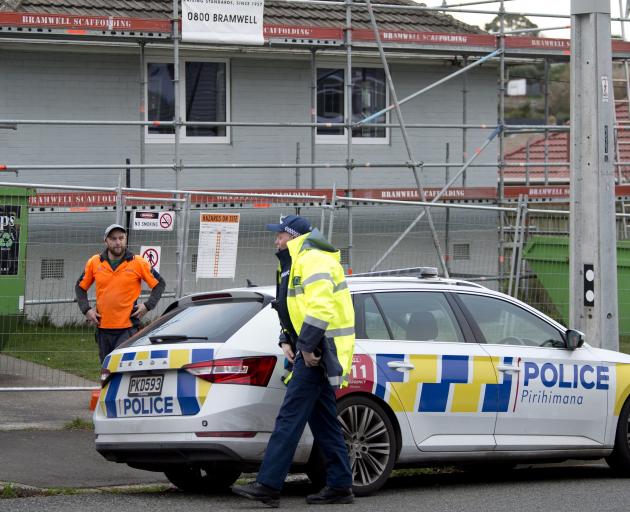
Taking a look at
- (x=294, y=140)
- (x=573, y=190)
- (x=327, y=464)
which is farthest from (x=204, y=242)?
(x=294, y=140)

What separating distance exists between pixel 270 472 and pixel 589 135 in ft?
16.7

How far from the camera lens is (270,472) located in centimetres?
794

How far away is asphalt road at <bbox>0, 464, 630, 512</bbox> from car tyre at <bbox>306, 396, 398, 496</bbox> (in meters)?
0.15

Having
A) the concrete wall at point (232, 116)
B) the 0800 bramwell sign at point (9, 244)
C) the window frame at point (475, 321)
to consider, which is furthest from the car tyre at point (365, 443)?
the concrete wall at point (232, 116)

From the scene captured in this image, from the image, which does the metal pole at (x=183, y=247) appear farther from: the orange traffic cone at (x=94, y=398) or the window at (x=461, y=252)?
the window at (x=461, y=252)

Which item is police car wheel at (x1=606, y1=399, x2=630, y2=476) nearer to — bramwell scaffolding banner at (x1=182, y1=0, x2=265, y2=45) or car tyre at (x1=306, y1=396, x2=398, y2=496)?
car tyre at (x1=306, y1=396, x2=398, y2=496)

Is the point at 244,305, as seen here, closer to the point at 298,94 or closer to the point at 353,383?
the point at 353,383

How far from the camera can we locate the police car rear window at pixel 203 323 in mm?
8336

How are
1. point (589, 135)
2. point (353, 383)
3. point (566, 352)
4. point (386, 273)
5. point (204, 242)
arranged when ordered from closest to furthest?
1. point (353, 383)
2. point (566, 352)
3. point (386, 273)
4. point (589, 135)
5. point (204, 242)

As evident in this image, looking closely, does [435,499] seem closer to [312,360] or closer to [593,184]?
[312,360]

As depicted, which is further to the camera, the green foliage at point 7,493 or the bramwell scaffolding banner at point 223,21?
the bramwell scaffolding banner at point 223,21

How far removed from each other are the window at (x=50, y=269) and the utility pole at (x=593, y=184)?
15.7 ft

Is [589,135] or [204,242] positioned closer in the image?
[589,135]

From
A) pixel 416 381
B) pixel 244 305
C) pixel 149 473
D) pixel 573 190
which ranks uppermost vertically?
pixel 573 190
